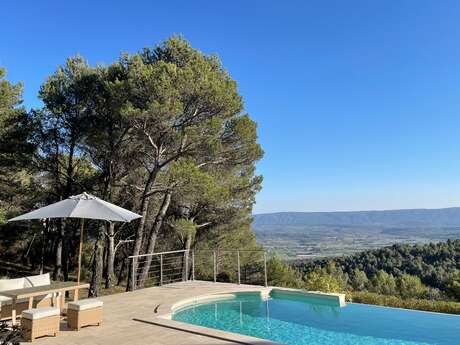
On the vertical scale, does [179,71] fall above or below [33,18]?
below

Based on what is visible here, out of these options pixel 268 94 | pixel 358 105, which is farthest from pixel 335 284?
pixel 358 105

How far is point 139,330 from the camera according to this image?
21.6ft

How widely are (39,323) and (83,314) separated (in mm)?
816

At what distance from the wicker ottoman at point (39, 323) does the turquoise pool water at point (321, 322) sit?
2.98 meters

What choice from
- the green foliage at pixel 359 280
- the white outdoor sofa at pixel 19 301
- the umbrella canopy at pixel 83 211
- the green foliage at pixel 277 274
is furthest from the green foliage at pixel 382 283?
the white outdoor sofa at pixel 19 301

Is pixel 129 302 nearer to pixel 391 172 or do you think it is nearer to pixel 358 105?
pixel 358 105

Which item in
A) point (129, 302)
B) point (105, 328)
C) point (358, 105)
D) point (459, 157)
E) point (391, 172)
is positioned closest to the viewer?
point (105, 328)

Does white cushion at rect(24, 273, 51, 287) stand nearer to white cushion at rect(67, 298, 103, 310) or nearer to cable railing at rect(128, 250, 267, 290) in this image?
white cushion at rect(67, 298, 103, 310)

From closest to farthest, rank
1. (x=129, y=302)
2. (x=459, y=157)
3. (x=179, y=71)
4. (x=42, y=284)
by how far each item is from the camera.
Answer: (x=42, y=284) < (x=129, y=302) < (x=179, y=71) < (x=459, y=157)

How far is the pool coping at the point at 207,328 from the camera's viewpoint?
5.93 meters

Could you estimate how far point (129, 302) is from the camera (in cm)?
910

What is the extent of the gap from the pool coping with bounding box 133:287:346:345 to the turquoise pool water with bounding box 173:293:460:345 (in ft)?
0.51

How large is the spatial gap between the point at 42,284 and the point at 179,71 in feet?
23.5

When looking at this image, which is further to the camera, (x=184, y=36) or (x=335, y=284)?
(x=184, y=36)
